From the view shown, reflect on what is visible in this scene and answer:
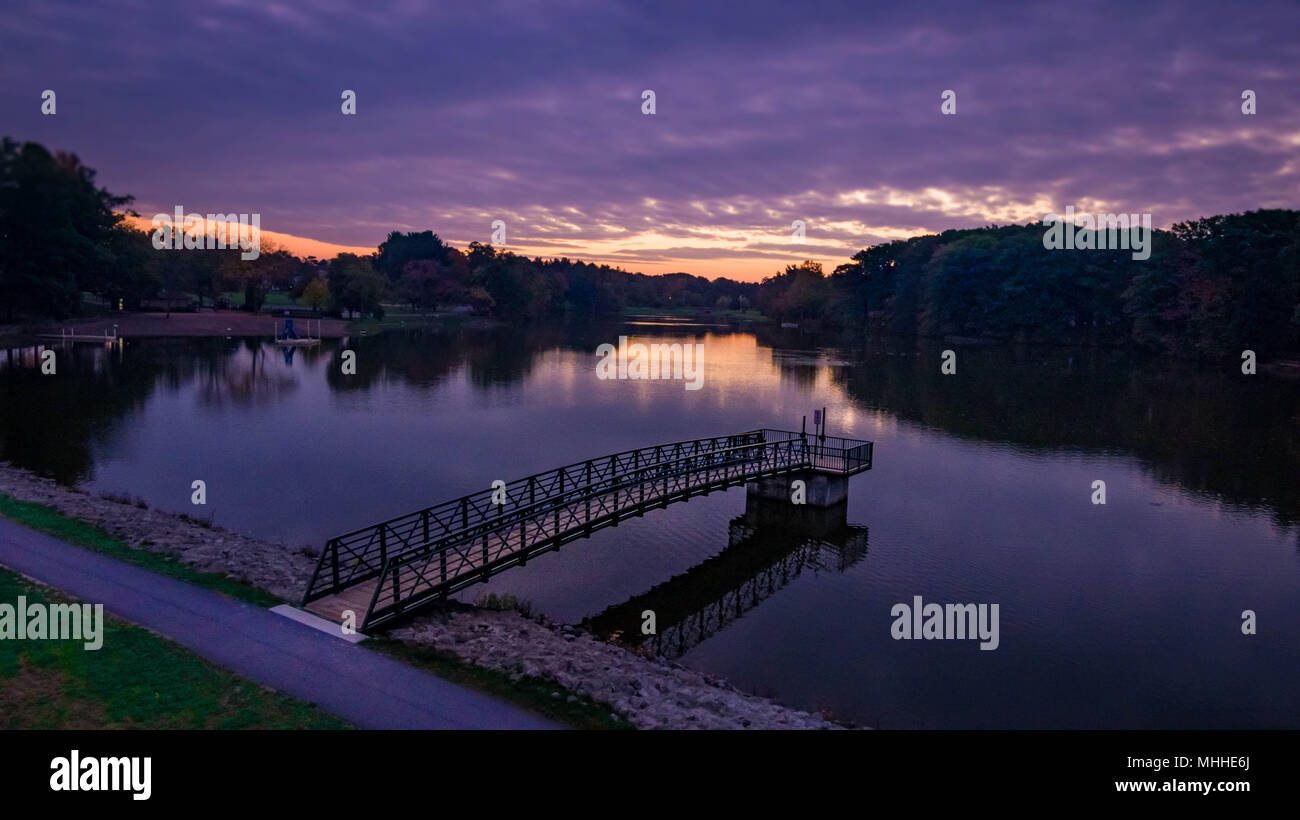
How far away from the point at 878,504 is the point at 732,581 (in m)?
13.0

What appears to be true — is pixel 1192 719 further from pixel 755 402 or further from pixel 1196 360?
pixel 1196 360

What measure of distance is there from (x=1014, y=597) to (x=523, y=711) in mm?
19812

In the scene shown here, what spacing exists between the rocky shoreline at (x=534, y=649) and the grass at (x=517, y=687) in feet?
0.90

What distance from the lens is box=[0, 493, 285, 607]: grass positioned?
21625mm

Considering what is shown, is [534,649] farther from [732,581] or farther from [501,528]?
[732,581]

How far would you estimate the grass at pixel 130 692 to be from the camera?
1483cm

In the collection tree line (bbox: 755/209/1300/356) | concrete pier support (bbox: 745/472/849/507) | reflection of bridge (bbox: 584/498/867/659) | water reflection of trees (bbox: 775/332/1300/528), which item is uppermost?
tree line (bbox: 755/209/1300/356)

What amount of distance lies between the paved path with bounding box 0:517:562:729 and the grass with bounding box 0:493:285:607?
393 mm

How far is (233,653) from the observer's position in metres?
17.7

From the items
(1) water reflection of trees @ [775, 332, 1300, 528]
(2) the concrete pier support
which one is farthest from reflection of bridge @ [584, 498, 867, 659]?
(1) water reflection of trees @ [775, 332, 1300, 528]

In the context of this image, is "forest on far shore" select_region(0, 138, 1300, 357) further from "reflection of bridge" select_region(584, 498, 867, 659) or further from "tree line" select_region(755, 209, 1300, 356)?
"reflection of bridge" select_region(584, 498, 867, 659)

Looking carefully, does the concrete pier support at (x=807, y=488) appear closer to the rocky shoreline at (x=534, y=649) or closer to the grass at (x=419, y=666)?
the rocky shoreline at (x=534, y=649)
